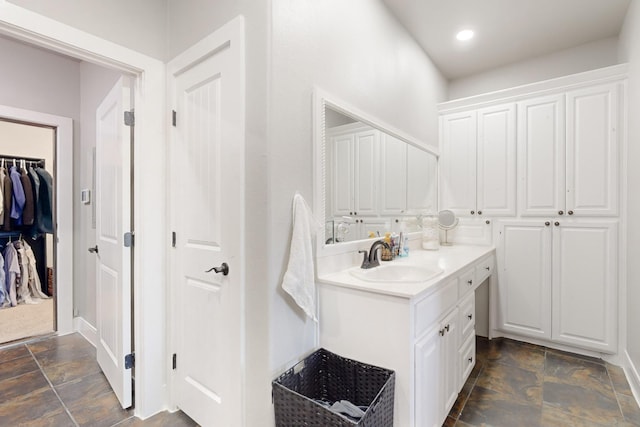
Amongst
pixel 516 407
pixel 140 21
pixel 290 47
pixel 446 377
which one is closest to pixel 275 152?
pixel 290 47

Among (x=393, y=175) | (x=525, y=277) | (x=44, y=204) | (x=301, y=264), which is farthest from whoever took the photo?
(x=44, y=204)

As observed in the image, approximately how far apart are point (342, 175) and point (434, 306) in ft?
2.93

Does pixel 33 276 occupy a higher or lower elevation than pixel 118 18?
lower

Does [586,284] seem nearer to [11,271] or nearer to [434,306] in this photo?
[434,306]

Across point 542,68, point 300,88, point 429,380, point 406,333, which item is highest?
point 542,68

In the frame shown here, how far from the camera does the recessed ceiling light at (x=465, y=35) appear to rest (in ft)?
8.27

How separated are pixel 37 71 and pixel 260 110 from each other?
2854mm

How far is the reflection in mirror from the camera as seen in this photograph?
1726 mm

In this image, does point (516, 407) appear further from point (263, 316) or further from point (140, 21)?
point (140, 21)

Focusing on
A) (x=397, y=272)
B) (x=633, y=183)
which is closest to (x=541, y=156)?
(x=633, y=183)

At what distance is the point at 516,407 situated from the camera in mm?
1819

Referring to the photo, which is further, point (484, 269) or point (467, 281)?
point (484, 269)

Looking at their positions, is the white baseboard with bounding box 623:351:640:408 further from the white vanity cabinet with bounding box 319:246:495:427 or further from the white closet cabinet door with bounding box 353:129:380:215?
the white closet cabinet door with bounding box 353:129:380:215

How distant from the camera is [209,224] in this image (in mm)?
1587
